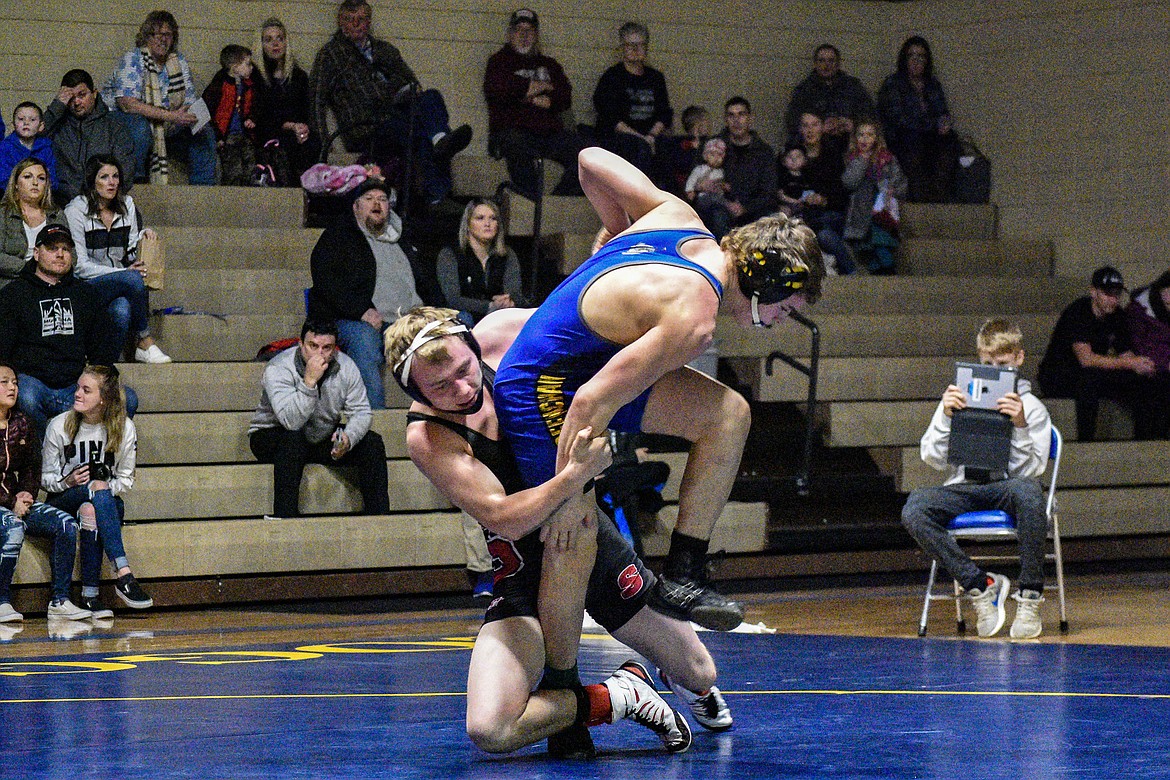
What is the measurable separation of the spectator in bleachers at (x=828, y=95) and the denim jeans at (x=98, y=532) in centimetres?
487

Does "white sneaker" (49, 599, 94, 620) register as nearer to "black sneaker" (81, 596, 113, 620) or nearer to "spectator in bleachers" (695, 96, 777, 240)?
"black sneaker" (81, 596, 113, 620)

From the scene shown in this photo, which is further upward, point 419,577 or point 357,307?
point 357,307

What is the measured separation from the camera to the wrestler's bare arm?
3.31 metres

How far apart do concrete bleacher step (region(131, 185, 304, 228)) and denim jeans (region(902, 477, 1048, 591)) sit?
3.71 metres

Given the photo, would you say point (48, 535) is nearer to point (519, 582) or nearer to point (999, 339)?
point (519, 582)

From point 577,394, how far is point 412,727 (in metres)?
0.93

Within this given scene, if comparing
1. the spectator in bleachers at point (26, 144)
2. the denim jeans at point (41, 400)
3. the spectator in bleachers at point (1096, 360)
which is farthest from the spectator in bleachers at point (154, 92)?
the spectator in bleachers at point (1096, 360)

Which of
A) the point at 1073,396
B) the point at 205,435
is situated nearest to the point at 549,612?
the point at 205,435

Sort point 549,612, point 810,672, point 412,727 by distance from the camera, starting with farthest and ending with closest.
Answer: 1. point 810,672
2. point 412,727
3. point 549,612

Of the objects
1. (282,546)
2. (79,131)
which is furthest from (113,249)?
(282,546)

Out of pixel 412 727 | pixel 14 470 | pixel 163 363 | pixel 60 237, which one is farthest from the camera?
pixel 163 363

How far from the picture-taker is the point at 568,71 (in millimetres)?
9820

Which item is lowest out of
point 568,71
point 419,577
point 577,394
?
point 419,577

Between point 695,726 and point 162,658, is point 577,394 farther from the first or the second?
point 162,658
